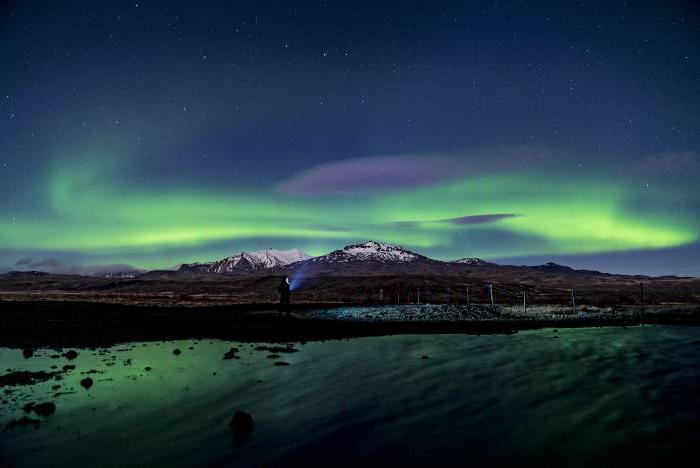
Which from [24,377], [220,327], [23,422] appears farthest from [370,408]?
[220,327]

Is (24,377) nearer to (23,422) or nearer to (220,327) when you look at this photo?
(23,422)

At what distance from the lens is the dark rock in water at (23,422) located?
14.5 metres

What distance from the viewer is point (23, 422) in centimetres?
1480

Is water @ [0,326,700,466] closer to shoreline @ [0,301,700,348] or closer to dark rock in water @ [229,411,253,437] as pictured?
dark rock in water @ [229,411,253,437]

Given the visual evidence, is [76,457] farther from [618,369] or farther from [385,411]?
[618,369]

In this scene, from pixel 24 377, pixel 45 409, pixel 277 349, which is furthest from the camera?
pixel 277 349

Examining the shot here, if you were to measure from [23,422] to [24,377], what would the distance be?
6.98 metres

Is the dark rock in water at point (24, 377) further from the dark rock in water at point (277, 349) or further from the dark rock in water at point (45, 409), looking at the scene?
the dark rock in water at point (277, 349)

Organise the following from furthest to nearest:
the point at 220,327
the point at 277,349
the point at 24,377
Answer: the point at 220,327, the point at 277,349, the point at 24,377

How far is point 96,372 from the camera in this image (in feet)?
73.8

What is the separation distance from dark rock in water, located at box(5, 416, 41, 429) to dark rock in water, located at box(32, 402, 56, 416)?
2.05 ft

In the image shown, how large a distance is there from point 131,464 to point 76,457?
1581 millimetres

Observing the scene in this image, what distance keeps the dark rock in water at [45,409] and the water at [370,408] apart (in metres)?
0.25

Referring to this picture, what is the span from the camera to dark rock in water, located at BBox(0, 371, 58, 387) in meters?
19.8
